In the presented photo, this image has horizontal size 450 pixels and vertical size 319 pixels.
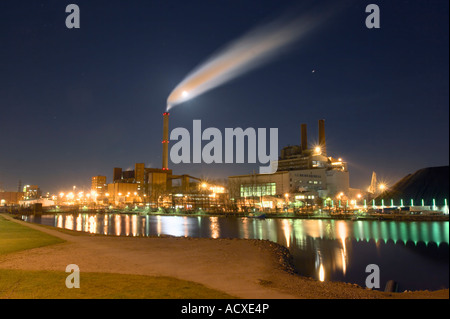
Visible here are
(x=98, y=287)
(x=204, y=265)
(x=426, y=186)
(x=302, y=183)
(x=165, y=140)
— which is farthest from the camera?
(x=165, y=140)

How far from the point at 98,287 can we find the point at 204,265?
584 centimetres

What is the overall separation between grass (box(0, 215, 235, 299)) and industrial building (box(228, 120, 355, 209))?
97560 mm

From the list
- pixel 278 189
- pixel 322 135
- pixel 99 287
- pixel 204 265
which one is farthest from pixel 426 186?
pixel 322 135

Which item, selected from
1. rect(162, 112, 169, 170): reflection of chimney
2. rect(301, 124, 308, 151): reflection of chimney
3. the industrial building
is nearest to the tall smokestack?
rect(162, 112, 169, 170): reflection of chimney

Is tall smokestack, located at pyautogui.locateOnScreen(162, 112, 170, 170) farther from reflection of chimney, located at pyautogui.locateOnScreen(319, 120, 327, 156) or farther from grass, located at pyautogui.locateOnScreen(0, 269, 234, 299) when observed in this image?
grass, located at pyautogui.locateOnScreen(0, 269, 234, 299)

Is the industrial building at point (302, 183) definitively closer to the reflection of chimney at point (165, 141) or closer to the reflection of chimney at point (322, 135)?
→ the reflection of chimney at point (322, 135)

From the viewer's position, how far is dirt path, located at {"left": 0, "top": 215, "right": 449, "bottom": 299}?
11.7 meters

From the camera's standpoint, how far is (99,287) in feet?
35.9

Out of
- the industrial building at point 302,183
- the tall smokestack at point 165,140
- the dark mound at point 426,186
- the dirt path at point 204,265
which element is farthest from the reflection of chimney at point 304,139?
the dark mound at point 426,186

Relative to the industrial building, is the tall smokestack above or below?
above

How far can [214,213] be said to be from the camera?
10081 centimetres

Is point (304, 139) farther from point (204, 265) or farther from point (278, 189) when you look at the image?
point (204, 265)
